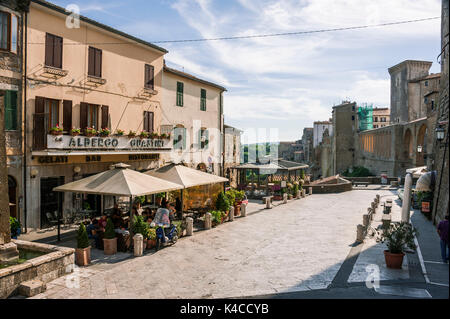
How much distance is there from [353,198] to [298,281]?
20.5 m

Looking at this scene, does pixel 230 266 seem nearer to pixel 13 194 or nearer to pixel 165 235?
pixel 165 235

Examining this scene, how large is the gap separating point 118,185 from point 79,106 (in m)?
6.85

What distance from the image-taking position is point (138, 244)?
10.9m

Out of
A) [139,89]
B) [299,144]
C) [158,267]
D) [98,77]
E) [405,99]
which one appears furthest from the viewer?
[299,144]

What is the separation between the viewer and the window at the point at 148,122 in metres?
21.0

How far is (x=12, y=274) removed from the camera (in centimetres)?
771

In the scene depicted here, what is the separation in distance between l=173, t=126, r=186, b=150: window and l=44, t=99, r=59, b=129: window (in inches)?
359

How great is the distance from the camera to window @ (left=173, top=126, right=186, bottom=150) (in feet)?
78.5

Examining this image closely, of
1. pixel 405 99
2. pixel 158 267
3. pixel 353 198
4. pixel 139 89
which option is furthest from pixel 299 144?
pixel 158 267

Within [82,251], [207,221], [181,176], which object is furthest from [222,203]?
[82,251]

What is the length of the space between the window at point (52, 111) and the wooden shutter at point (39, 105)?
481 mm

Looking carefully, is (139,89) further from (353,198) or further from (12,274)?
(353,198)

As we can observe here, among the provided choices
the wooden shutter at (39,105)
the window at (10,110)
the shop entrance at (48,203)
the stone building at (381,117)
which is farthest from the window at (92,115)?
the stone building at (381,117)

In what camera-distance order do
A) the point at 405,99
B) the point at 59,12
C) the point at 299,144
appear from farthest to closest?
the point at 299,144 < the point at 405,99 < the point at 59,12
